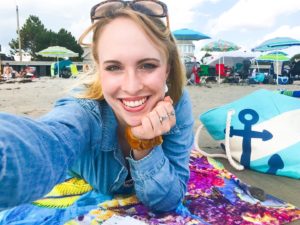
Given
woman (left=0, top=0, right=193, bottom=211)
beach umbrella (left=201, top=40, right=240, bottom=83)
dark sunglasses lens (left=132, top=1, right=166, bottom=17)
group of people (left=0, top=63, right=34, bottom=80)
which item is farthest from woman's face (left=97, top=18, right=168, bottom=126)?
group of people (left=0, top=63, right=34, bottom=80)

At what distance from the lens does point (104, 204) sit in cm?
177

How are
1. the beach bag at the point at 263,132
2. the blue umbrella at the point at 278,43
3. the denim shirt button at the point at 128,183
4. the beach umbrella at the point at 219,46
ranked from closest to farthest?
the denim shirt button at the point at 128,183, the beach bag at the point at 263,132, the blue umbrella at the point at 278,43, the beach umbrella at the point at 219,46

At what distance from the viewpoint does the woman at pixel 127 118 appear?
118 centimetres

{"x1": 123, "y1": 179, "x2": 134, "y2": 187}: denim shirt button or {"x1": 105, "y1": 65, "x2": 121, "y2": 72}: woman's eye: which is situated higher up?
{"x1": 105, "y1": 65, "x2": 121, "y2": 72}: woman's eye

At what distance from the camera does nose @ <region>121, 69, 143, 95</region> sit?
139 centimetres

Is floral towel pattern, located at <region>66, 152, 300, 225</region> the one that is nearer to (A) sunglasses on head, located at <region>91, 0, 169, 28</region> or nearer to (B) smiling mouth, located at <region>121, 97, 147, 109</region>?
(B) smiling mouth, located at <region>121, 97, 147, 109</region>

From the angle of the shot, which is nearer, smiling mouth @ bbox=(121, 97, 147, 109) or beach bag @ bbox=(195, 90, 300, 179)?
smiling mouth @ bbox=(121, 97, 147, 109)

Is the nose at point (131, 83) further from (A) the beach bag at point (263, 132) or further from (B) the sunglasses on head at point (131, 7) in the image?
(A) the beach bag at point (263, 132)

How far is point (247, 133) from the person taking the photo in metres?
2.78

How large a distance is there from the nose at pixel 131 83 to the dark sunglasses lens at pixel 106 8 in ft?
1.00

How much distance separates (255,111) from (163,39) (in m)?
1.54

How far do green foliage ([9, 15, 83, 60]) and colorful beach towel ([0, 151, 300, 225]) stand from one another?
44.6 meters

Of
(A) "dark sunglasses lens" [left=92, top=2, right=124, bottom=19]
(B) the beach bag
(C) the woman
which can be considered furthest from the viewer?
(B) the beach bag

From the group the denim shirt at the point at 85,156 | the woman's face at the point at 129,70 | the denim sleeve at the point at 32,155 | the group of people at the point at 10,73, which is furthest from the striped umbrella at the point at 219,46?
the denim sleeve at the point at 32,155
